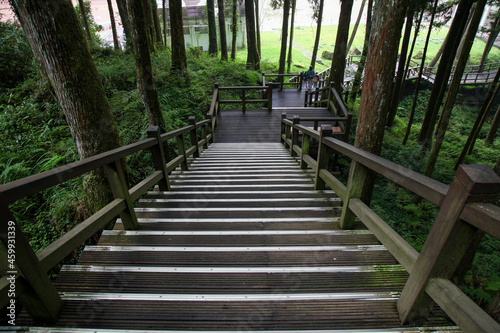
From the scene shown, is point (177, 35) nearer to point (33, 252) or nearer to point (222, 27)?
point (222, 27)

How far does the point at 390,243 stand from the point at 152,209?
255cm

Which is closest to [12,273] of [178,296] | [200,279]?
[178,296]

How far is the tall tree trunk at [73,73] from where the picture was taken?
112 inches

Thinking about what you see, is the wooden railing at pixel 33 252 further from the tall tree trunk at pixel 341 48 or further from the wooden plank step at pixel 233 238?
the tall tree trunk at pixel 341 48

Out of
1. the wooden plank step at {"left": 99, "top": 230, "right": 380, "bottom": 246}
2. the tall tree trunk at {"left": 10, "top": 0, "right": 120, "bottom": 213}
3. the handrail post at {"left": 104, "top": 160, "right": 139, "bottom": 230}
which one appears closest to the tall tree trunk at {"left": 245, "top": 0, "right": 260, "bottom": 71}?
the tall tree trunk at {"left": 10, "top": 0, "right": 120, "bottom": 213}

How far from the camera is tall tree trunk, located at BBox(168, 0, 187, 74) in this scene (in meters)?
8.77

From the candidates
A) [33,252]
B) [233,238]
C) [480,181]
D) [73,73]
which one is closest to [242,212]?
[233,238]

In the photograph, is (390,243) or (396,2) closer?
(390,243)

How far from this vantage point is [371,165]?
1.76 meters

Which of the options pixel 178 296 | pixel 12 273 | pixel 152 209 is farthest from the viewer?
pixel 152 209

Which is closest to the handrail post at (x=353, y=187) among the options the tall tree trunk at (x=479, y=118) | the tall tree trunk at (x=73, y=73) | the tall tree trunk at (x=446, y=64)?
the tall tree trunk at (x=73, y=73)

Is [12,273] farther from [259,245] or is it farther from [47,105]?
[47,105]

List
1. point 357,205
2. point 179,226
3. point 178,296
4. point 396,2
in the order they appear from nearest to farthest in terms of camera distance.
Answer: point 178,296 → point 357,205 → point 179,226 → point 396,2

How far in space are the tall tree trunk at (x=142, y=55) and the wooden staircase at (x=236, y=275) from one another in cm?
352
